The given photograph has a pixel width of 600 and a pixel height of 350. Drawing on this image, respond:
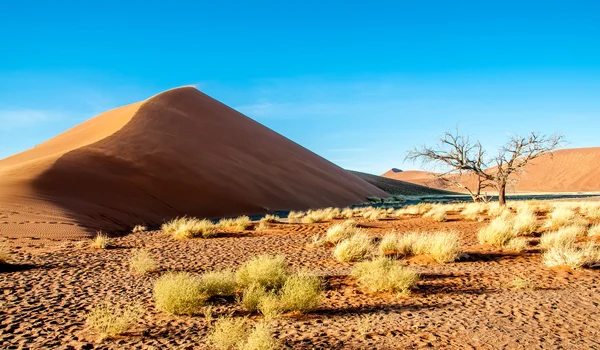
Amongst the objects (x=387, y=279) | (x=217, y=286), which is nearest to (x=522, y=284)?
(x=387, y=279)

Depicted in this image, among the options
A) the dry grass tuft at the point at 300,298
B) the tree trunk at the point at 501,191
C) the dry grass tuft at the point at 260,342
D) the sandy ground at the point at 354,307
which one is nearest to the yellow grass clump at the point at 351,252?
the sandy ground at the point at 354,307

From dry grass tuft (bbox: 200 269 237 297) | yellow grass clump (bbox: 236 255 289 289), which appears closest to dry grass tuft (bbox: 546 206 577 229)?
yellow grass clump (bbox: 236 255 289 289)

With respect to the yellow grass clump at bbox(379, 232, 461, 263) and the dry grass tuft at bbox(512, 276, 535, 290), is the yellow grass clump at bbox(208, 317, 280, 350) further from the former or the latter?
the yellow grass clump at bbox(379, 232, 461, 263)

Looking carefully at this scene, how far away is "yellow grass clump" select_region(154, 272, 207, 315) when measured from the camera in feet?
21.9

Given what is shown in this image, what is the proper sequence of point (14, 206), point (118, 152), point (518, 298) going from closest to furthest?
point (518, 298)
point (14, 206)
point (118, 152)

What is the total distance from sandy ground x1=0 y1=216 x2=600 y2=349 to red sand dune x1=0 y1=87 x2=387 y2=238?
7905mm

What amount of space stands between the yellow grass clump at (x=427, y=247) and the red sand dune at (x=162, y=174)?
446 inches

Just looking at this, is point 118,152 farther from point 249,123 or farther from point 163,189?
point 249,123

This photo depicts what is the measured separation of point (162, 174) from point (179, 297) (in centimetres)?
2555

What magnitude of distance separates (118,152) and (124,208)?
8821 millimetres

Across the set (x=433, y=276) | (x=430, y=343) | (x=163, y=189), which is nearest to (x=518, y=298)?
(x=433, y=276)

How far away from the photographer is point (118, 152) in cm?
3166

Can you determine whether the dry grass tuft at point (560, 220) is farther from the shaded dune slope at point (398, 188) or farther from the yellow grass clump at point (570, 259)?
the shaded dune slope at point (398, 188)

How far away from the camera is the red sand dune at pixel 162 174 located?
21359 millimetres
